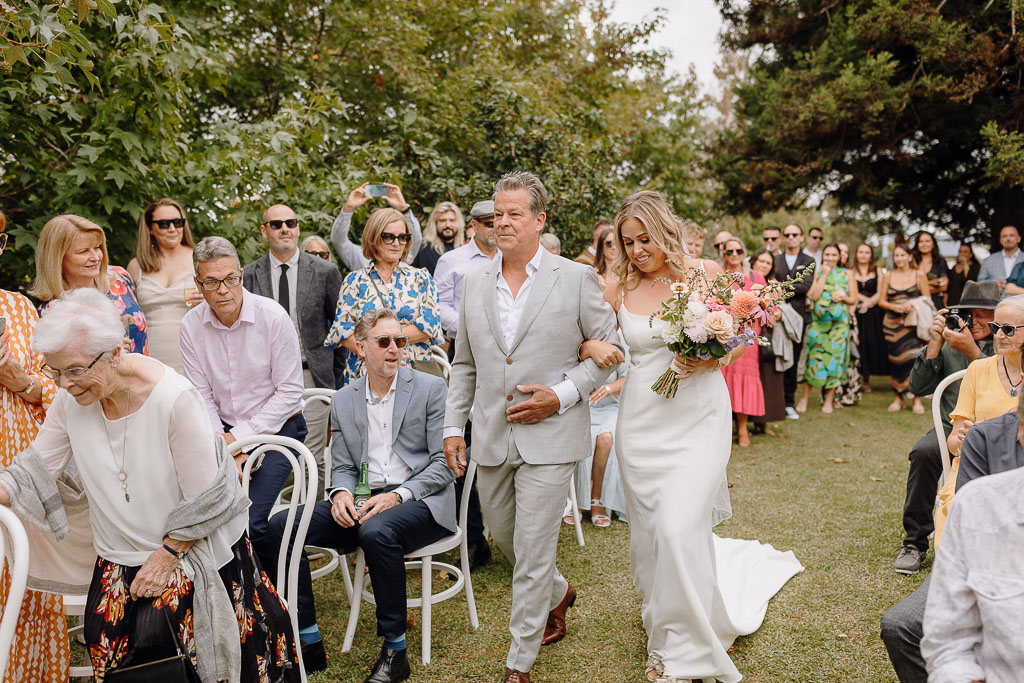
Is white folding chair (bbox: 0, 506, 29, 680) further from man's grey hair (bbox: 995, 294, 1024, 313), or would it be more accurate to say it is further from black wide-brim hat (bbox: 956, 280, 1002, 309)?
black wide-brim hat (bbox: 956, 280, 1002, 309)

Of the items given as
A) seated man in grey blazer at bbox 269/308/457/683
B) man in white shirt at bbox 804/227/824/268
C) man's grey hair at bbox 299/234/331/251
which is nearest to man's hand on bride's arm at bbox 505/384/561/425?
seated man in grey blazer at bbox 269/308/457/683

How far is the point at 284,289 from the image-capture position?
5535mm

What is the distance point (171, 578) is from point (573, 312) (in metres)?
1.97

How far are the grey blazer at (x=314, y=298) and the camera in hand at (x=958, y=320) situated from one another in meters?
3.91

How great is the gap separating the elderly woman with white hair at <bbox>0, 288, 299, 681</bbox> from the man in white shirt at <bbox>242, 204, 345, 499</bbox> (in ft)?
9.06

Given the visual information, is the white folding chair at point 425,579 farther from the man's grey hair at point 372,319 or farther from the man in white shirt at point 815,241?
the man in white shirt at point 815,241

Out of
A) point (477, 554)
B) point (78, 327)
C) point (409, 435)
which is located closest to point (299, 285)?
point (409, 435)

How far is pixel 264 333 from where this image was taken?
13.2 feet

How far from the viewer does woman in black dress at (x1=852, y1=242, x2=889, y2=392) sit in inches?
437

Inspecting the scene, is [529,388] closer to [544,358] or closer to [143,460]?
[544,358]

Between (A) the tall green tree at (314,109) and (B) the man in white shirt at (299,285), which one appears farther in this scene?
(B) the man in white shirt at (299,285)

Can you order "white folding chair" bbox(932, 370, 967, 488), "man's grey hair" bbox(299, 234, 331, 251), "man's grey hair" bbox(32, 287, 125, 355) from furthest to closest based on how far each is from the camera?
"man's grey hair" bbox(299, 234, 331, 251)
"white folding chair" bbox(932, 370, 967, 488)
"man's grey hair" bbox(32, 287, 125, 355)

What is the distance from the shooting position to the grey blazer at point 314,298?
5535 millimetres

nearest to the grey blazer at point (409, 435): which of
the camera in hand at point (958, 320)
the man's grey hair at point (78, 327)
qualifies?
the man's grey hair at point (78, 327)
